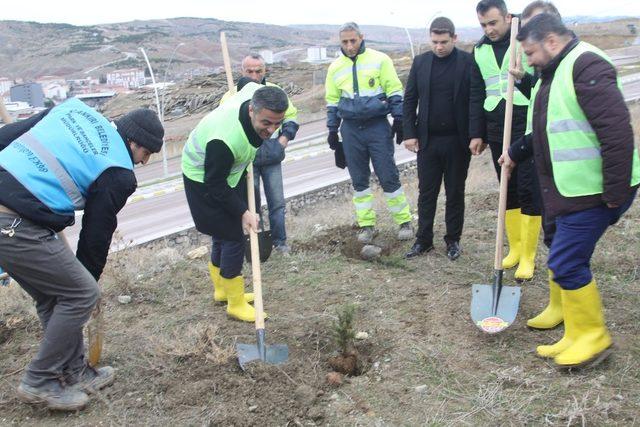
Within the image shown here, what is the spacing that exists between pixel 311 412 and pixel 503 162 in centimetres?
197

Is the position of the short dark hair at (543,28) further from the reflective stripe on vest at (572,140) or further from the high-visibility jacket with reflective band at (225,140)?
the high-visibility jacket with reflective band at (225,140)

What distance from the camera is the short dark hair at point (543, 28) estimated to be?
2830 millimetres

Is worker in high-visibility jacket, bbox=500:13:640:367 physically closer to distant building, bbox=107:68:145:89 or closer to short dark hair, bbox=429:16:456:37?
short dark hair, bbox=429:16:456:37

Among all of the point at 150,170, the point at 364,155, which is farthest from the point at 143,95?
the point at 364,155

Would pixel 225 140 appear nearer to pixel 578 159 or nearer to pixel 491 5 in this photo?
pixel 578 159

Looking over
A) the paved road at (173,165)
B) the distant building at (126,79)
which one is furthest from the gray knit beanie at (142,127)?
the distant building at (126,79)

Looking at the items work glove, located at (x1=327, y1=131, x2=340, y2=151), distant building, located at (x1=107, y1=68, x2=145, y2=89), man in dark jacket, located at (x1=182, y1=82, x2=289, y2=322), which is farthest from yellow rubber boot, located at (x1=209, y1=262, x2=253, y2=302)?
distant building, located at (x1=107, y1=68, x2=145, y2=89)

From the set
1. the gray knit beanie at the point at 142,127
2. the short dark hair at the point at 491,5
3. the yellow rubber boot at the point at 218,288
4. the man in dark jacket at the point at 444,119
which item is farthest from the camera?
the man in dark jacket at the point at 444,119

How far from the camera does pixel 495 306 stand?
3607mm

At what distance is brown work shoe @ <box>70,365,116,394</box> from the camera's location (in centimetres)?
319

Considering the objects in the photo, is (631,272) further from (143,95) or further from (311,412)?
(143,95)

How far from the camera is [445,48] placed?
4.44m

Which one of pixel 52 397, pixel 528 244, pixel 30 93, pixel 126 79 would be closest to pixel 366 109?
pixel 528 244

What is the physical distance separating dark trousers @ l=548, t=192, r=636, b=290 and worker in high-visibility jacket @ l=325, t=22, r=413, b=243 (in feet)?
7.77
